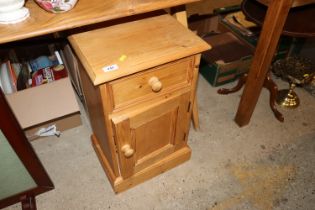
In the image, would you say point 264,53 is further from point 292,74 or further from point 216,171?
point 216,171

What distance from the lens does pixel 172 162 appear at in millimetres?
1371

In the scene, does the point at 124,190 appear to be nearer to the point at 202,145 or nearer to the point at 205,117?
the point at 202,145

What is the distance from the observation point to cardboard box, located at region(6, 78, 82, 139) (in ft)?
4.49

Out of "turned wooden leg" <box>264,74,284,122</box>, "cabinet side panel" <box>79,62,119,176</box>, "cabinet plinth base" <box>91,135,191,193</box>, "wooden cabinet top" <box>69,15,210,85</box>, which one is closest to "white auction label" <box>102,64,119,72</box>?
"wooden cabinet top" <box>69,15,210,85</box>

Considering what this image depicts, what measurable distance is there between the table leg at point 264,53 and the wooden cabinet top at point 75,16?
483 millimetres

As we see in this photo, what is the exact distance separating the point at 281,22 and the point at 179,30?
1.69ft

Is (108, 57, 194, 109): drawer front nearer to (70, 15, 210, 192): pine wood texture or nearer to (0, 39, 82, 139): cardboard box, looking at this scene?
(70, 15, 210, 192): pine wood texture

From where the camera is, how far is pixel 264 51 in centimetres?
127

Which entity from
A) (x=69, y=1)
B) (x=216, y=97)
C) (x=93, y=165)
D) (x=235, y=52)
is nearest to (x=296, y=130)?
(x=216, y=97)

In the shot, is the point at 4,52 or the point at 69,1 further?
the point at 4,52

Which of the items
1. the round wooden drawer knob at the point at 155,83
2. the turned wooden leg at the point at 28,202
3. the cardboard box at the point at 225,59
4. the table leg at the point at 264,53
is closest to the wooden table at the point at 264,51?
the table leg at the point at 264,53

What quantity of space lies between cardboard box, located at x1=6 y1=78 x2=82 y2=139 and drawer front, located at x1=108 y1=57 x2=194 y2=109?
2.09 feet

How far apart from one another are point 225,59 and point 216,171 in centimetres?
82

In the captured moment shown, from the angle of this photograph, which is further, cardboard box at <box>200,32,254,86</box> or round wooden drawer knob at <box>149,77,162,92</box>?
cardboard box at <box>200,32,254,86</box>
